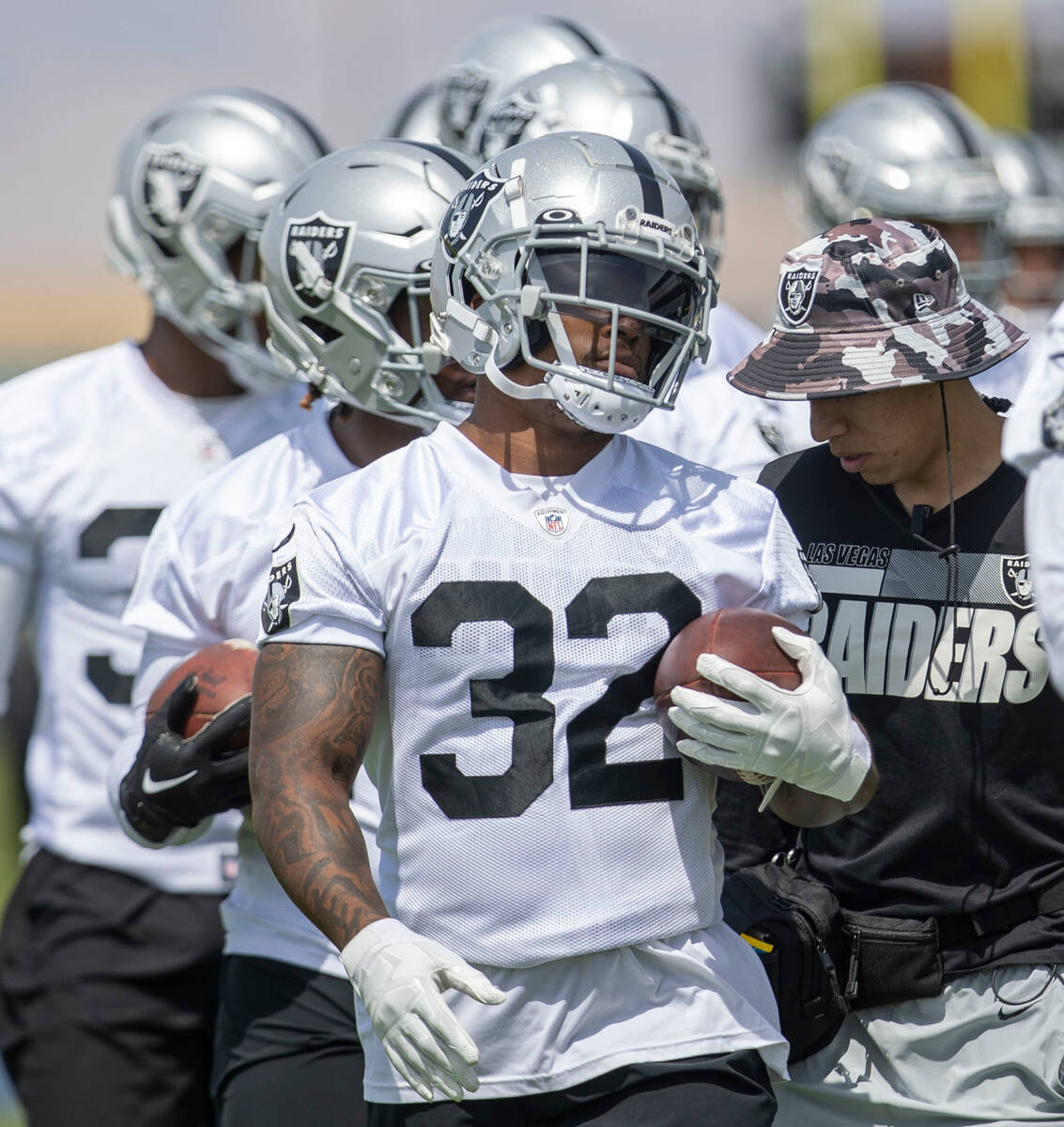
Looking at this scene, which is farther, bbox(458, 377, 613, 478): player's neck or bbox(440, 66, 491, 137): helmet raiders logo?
bbox(440, 66, 491, 137): helmet raiders logo

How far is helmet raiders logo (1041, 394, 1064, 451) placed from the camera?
7.06ft

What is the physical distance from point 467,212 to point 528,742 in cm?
82

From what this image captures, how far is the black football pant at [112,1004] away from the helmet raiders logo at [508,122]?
6.72 feet

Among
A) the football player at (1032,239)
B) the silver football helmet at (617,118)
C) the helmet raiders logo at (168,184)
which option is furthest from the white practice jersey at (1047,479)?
the football player at (1032,239)

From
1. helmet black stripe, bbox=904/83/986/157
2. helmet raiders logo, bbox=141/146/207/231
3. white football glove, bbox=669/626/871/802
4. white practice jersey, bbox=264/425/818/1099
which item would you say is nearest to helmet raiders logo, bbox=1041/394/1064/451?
white football glove, bbox=669/626/871/802

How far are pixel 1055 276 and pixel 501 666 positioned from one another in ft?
23.0

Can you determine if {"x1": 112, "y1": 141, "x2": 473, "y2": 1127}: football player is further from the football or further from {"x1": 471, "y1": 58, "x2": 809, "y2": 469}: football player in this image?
{"x1": 471, "y1": 58, "x2": 809, "y2": 469}: football player

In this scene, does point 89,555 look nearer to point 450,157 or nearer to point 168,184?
point 168,184

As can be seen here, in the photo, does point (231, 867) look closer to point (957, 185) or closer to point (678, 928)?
point (678, 928)

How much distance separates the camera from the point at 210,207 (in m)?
4.70

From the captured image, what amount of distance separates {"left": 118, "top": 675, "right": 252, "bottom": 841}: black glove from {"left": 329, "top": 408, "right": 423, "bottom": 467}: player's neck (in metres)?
0.62

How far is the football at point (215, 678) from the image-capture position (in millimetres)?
3191

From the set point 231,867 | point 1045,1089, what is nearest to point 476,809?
point 1045,1089

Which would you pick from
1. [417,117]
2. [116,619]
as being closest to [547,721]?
[116,619]
